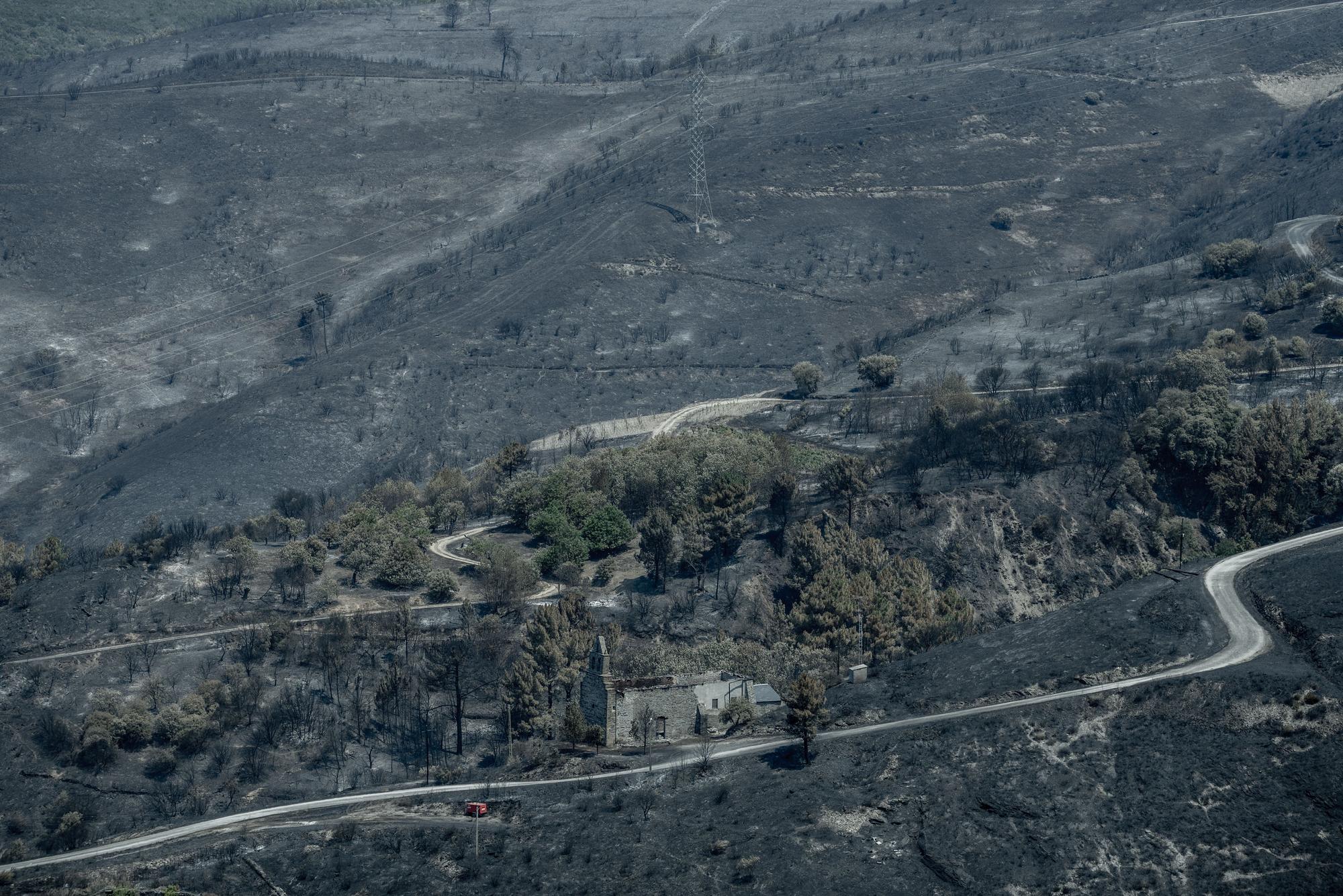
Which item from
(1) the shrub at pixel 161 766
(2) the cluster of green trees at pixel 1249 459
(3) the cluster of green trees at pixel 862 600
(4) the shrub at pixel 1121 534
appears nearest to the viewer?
(1) the shrub at pixel 161 766

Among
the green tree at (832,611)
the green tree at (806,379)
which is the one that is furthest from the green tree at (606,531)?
the green tree at (806,379)

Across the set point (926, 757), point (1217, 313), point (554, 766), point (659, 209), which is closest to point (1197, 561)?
point (926, 757)

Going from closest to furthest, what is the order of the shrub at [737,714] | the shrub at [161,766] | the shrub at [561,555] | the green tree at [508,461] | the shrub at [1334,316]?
the shrub at [737,714] < the shrub at [161,766] < the shrub at [561,555] < the green tree at [508,461] < the shrub at [1334,316]

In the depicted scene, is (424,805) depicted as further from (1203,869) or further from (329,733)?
(1203,869)

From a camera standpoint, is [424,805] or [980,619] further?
[980,619]

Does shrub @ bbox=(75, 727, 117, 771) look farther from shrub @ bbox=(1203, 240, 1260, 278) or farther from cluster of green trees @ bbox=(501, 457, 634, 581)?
shrub @ bbox=(1203, 240, 1260, 278)

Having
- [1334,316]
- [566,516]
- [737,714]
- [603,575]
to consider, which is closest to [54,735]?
[603,575]

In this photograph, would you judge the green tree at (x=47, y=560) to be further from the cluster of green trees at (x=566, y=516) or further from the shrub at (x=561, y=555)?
the shrub at (x=561, y=555)

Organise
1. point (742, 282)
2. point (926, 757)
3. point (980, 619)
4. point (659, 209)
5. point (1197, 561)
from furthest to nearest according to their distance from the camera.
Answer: point (659, 209), point (742, 282), point (980, 619), point (1197, 561), point (926, 757)
